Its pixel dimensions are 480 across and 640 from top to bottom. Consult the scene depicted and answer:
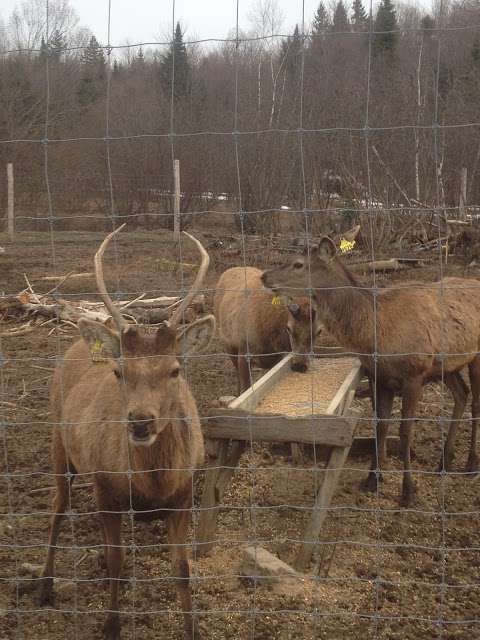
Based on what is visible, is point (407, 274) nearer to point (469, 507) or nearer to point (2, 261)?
point (2, 261)

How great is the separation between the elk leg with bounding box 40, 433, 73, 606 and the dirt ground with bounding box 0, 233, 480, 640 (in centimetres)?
8

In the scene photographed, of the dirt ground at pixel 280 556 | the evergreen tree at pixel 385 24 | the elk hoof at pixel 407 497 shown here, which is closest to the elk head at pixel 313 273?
the dirt ground at pixel 280 556

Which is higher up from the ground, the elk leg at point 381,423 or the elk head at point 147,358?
the elk head at point 147,358

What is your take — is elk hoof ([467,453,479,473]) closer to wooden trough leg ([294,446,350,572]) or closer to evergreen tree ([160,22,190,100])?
wooden trough leg ([294,446,350,572])

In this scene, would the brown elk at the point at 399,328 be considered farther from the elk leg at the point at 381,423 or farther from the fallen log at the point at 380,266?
the fallen log at the point at 380,266

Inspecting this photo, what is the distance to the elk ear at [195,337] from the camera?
3.97m

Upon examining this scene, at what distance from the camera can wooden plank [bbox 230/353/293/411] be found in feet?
16.5

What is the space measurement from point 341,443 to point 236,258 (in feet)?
42.7

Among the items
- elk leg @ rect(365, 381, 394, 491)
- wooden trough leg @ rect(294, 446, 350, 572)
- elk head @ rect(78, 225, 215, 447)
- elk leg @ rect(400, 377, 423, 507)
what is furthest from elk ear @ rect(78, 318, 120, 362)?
elk leg @ rect(365, 381, 394, 491)

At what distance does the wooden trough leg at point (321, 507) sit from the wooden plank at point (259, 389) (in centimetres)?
67

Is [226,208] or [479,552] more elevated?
[226,208]

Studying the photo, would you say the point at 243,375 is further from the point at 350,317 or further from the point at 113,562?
the point at 113,562

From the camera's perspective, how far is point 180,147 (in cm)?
2112

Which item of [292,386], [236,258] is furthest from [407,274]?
[292,386]
